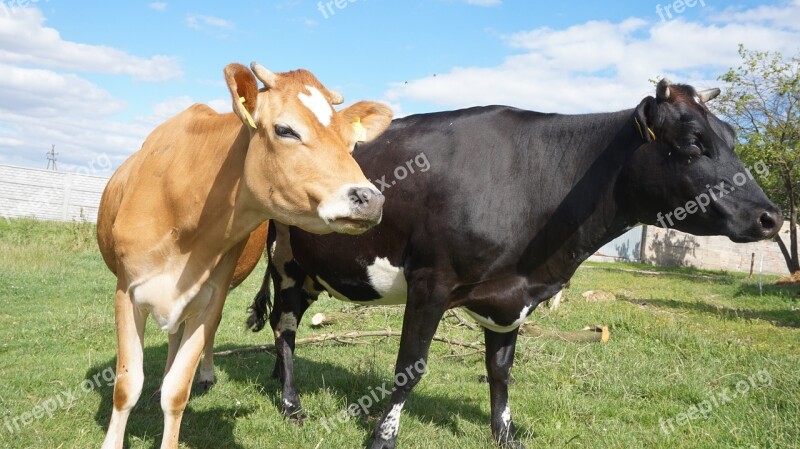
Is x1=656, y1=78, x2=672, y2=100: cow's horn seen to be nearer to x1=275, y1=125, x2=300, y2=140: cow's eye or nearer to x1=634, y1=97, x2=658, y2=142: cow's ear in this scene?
x1=634, y1=97, x2=658, y2=142: cow's ear

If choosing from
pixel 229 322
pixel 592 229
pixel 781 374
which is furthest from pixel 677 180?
pixel 229 322

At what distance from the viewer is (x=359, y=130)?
379cm

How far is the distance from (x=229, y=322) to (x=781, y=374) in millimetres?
6791

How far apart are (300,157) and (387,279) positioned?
180cm

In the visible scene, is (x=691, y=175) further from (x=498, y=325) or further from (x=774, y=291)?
(x=774, y=291)

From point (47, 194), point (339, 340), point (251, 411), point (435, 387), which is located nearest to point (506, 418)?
point (435, 387)

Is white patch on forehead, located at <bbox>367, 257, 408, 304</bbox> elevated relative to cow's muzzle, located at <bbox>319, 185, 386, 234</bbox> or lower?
lower

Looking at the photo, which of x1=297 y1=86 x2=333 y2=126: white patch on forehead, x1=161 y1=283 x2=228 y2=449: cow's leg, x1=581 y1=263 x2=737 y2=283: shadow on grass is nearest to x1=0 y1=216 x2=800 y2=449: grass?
x1=161 y1=283 x2=228 y2=449: cow's leg

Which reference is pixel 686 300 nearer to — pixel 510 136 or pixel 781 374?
pixel 781 374

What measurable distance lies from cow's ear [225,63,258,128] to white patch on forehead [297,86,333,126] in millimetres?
233

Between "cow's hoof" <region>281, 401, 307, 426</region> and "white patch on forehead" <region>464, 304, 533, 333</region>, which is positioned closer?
"white patch on forehead" <region>464, 304, 533, 333</region>

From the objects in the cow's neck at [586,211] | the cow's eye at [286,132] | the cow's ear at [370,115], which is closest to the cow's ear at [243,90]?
the cow's eye at [286,132]

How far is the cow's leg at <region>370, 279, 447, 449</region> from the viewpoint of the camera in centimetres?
433

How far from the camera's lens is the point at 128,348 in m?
3.79
